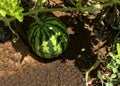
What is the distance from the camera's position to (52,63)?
3492 millimetres

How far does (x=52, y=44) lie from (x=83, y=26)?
55cm

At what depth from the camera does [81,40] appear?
3.65 m

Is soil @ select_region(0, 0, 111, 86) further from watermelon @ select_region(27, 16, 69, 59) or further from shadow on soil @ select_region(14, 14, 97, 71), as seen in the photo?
watermelon @ select_region(27, 16, 69, 59)

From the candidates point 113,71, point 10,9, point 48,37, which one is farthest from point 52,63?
point 10,9

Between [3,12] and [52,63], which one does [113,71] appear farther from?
[3,12]

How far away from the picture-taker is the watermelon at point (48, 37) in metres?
3.37

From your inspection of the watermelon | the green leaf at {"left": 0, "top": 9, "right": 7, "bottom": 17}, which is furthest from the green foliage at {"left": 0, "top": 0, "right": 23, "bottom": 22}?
the watermelon

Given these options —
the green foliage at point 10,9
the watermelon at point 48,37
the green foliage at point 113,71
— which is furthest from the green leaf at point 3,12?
the green foliage at point 113,71

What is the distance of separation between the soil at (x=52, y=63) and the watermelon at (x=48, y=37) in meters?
0.11

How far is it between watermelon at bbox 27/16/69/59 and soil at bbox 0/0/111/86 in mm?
112

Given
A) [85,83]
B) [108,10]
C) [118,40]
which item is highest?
[108,10]

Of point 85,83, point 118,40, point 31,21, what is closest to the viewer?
point 85,83

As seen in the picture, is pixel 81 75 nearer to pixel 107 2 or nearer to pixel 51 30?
pixel 51 30

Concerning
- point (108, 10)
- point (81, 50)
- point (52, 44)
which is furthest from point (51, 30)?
point (108, 10)
